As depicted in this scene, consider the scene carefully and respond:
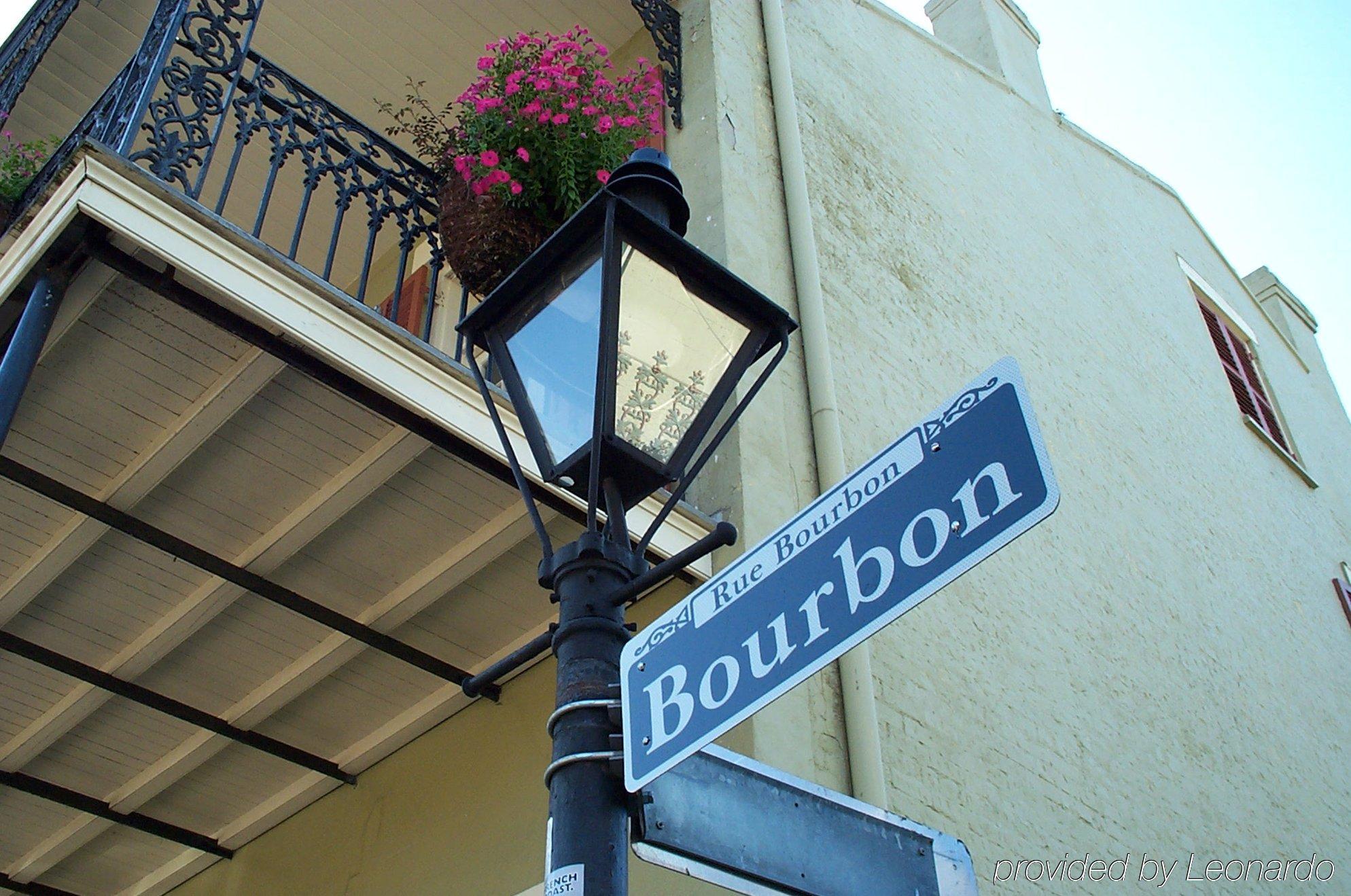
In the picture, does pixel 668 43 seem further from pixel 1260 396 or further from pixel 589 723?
pixel 1260 396

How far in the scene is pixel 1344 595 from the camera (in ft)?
30.9

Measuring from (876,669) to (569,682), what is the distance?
108 inches

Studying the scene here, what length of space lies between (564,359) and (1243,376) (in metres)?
9.56

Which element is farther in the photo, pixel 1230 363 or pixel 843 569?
pixel 1230 363

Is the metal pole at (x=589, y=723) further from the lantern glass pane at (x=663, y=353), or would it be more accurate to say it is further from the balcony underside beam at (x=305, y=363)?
the balcony underside beam at (x=305, y=363)

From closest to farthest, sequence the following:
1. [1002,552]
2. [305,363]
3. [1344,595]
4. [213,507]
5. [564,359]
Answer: [564,359] < [305,363] < [213,507] < [1002,552] < [1344,595]

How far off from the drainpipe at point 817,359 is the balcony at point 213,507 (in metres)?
0.86

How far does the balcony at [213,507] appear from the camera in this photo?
12.3ft

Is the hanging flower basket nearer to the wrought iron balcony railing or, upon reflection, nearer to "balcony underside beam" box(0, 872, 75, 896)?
the wrought iron balcony railing

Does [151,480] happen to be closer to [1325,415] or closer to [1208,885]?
[1208,885]

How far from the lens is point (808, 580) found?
1922mm

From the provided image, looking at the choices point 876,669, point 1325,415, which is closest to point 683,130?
point 876,669

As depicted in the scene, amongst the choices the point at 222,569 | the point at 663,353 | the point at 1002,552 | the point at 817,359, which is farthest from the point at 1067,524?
the point at 663,353

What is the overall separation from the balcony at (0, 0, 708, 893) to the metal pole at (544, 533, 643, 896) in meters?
1.68
